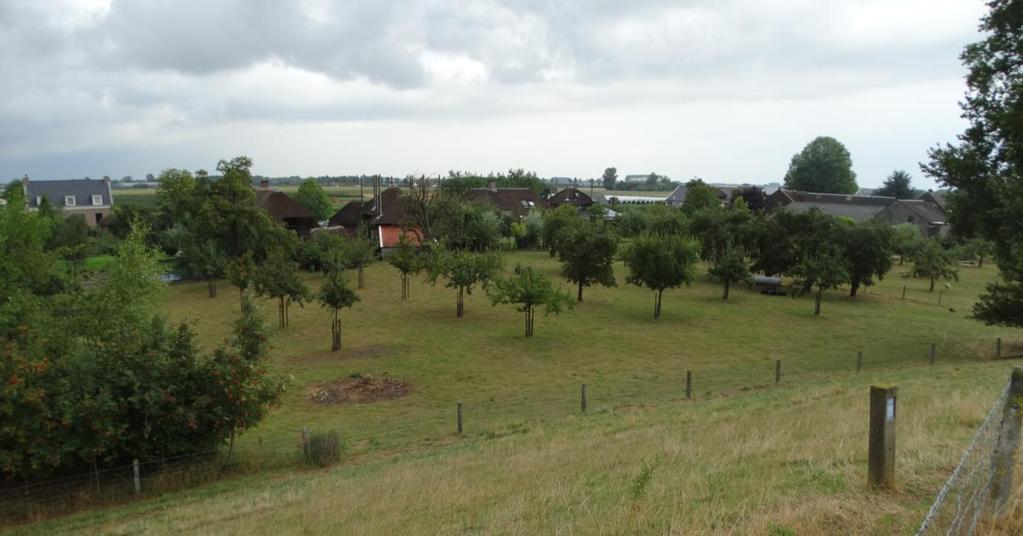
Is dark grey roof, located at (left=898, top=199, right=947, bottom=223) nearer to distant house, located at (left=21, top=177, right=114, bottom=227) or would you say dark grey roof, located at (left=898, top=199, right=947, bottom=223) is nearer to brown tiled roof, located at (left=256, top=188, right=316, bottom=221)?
brown tiled roof, located at (left=256, top=188, right=316, bottom=221)

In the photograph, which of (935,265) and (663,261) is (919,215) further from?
(663,261)

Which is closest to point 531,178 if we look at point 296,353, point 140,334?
point 296,353

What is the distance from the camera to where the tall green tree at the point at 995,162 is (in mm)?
20531

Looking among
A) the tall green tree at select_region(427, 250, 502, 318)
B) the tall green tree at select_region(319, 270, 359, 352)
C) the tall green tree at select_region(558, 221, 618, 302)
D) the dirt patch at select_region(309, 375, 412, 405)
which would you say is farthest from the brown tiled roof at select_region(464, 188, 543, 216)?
the dirt patch at select_region(309, 375, 412, 405)

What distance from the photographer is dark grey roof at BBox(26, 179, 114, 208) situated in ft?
287

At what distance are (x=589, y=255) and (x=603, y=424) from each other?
21.9 metres

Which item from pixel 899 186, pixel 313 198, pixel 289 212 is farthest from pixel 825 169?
pixel 289 212

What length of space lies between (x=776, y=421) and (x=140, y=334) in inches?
536

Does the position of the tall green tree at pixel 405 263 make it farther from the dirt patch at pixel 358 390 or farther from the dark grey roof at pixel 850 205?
the dark grey roof at pixel 850 205

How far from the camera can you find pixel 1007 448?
5.26 m

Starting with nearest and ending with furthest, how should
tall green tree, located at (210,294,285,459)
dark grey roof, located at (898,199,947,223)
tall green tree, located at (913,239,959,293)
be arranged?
1. tall green tree, located at (210,294,285,459)
2. tall green tree, located at (913,239,959,293)
3. dark grey roof, located at (898,199,947,223)

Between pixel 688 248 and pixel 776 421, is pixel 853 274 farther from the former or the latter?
pixel 776 421

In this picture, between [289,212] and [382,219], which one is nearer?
[382,219]

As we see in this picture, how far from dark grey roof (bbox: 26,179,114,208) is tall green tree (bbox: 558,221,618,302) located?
78.7 m
